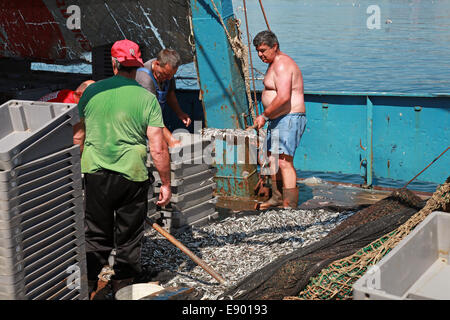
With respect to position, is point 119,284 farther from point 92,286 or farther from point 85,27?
point 85,27

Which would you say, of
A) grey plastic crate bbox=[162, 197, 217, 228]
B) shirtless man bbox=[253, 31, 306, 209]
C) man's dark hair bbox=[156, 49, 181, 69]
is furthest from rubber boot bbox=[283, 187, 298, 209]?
man's dark hair bbox=[156, 49, 181, 69]

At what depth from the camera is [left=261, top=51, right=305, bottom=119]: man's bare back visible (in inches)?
270

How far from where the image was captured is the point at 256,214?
671 centimetres

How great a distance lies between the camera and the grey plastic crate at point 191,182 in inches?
241

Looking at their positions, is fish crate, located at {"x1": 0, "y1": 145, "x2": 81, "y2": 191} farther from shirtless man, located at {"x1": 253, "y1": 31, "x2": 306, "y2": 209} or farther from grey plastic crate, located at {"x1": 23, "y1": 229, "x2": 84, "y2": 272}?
shirtless man, located at {"x1": 253, "y1": 31, "x2": 306, "y2": 209}

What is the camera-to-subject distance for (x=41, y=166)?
3393mm

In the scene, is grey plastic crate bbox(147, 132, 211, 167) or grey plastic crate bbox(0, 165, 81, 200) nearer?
grey plastic crate bbox(0, 165, 81, 200)

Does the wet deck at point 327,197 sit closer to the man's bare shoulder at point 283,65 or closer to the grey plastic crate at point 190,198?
the grey plastic crate at point 190,198

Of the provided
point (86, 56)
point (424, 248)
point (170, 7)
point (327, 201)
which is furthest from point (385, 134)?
point (86, 56)

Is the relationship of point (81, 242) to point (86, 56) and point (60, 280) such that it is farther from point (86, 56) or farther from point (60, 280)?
point (86, 56)

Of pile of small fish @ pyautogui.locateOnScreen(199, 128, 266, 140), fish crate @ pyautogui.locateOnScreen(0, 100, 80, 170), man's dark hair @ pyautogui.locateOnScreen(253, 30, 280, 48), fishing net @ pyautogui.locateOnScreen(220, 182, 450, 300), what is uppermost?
man's dark hair @ pyautogui.locateOnScreen(253, 30, 280, 48)

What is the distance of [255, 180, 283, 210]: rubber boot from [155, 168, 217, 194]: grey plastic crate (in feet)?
3.46

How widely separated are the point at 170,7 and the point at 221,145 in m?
2.23

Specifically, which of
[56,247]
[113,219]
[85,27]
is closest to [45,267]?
[56,247]
